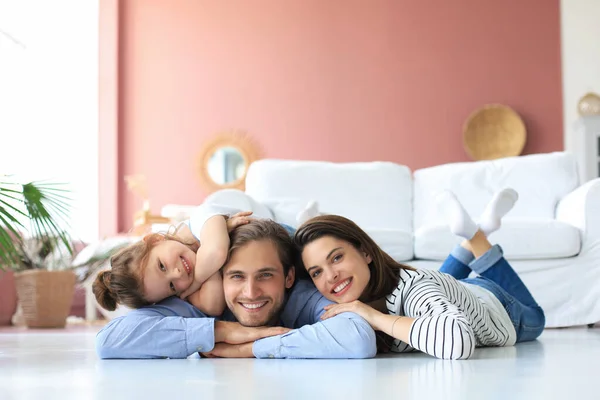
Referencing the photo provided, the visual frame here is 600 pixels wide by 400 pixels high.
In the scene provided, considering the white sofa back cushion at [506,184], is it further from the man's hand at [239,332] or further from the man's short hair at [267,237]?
the man's hand at [239,332]

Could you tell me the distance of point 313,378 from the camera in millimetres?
1538

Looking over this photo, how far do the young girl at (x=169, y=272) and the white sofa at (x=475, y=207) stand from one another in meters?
1.76

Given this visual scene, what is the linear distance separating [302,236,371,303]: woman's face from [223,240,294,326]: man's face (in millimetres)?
100

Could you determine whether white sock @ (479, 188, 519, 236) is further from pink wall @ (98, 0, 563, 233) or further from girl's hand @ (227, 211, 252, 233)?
pink wall @ (98, 0, 563, 233)

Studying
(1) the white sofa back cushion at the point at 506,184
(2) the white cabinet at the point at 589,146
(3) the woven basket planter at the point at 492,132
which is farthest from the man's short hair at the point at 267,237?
(3) the woven basket planter at the point at 492,132

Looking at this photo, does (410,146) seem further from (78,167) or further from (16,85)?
(16,85)

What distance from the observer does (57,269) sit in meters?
4.99

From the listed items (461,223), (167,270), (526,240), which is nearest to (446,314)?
(167,270)

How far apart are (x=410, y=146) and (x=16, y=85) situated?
10.8 feet

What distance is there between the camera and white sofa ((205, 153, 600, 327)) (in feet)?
12.7

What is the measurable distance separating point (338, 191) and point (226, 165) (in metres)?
2.68

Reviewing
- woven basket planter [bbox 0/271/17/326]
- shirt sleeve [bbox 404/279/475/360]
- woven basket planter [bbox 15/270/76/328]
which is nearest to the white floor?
shirt sleeve [bbox 404/279/475/360]

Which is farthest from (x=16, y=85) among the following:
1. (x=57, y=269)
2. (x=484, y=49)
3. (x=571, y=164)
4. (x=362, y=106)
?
(x=571, y=164)

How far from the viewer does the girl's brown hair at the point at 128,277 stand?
207 centimetres
